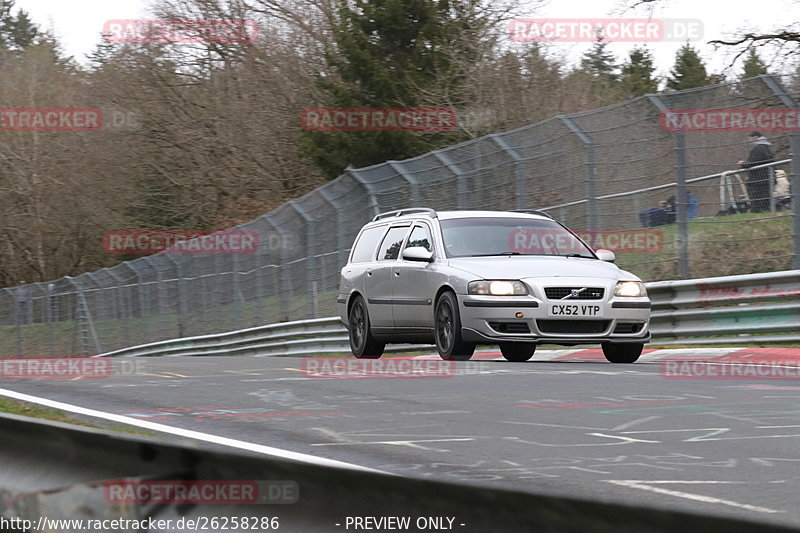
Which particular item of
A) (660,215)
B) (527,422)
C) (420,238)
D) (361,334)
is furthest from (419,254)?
(527,422)

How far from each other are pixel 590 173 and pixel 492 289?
415cm

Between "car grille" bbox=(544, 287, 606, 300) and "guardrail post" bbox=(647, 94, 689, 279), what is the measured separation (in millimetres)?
2906

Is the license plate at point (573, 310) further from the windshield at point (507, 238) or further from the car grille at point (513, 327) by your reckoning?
the windshield at point (507, 238)

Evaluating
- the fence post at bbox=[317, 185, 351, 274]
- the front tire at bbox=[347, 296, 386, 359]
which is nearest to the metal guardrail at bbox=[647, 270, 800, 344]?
the front tire at bbox=[347, 296, 386, 359]

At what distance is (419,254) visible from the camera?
13234mm

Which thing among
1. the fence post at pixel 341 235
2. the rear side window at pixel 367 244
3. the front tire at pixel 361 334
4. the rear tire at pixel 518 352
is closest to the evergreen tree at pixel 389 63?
the fence post at pixel 341 235

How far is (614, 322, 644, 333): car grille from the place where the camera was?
1246cm

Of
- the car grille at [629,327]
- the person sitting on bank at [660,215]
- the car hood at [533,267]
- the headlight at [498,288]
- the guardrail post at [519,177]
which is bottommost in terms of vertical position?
the car grille at [629,327]

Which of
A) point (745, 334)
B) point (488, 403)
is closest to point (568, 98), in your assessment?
point (745, 334)

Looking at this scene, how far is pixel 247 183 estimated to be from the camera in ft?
146

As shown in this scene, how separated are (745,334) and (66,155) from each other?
42391mm

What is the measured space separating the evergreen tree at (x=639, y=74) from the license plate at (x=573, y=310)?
59155 mm

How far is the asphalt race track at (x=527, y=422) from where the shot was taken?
5.25 meters

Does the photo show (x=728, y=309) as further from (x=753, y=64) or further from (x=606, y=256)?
(x=753, y=64)
